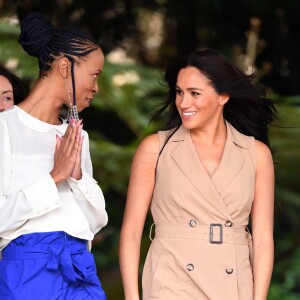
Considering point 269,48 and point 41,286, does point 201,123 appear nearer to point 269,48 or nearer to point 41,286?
point 41,286

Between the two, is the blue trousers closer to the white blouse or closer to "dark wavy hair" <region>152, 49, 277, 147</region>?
the white blouse

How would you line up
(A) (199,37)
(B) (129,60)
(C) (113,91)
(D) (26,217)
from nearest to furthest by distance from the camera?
(D) (26,217)
(C) (113,91)
(A) (199,37)
(B) (129,60)

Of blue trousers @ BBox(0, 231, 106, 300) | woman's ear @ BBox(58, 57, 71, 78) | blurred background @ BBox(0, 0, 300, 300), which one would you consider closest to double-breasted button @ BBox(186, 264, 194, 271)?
blue trousers @ BBox(0, 231, 106, 300)

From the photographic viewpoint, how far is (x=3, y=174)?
4.55m

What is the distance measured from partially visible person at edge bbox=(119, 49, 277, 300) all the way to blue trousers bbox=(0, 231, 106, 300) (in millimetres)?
587

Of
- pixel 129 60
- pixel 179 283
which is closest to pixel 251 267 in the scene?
pixel 179 283

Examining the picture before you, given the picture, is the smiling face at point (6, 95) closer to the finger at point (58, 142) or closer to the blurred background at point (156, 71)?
the finger at point (58, 142)

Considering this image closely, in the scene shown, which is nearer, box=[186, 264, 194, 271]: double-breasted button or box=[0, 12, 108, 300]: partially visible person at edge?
box=[0, 12, 108, 300]: partially visible person at edge

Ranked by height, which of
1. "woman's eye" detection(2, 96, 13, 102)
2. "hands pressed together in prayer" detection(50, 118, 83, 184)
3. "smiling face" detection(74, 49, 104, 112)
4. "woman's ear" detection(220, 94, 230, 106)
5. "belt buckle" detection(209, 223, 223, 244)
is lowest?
"belt buckle" detection(209, 223, 223, 244)

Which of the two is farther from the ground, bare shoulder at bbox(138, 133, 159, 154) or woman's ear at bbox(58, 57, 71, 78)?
woman's ear at bbox(58, 57, 71, 78)

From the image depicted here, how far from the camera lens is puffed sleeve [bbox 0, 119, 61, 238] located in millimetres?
4488

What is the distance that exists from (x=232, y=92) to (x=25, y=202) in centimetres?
133

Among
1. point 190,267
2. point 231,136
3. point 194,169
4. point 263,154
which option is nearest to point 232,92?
point 231,136

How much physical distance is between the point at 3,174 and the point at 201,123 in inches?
42.3
